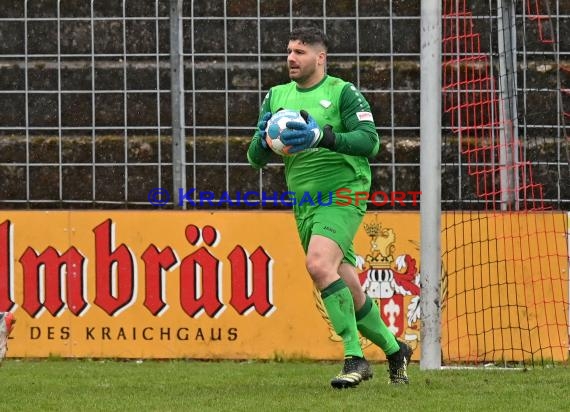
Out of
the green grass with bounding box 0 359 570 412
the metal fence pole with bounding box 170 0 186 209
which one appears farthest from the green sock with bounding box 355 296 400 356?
the metal fence pole with bounding box 170 0 186 209

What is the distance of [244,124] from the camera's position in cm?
1005

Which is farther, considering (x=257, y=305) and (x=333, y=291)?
(x=257, y=305)

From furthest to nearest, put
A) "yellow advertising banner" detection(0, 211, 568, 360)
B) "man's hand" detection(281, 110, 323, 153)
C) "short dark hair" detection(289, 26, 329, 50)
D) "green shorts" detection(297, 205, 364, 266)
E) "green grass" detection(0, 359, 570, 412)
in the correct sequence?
"yellow advertising banner" detection(0, 211, 568, 360), "short dark hair" detection(289, 26, 329, 50), "green shorts" detection(297, 205, 364, 266), "man's hand" detection(281, 110, 323, 153), "green grass" detection(0, 359, 570, 412)

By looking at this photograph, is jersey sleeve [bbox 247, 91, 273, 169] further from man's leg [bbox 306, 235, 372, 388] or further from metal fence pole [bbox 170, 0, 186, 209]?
metal fence pole [bbox 170, 0, 186, 209]

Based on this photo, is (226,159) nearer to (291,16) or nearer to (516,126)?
(291,16)

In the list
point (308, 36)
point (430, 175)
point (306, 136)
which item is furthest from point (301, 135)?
point (430, 175)

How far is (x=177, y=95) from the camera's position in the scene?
9.69 m

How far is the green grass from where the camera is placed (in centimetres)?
599

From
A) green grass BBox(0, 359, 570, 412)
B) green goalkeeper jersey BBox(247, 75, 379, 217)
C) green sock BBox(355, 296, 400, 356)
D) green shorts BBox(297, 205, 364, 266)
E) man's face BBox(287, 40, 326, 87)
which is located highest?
man's face BBox(287, 40, 326, 87)

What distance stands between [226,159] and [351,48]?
48.6 inches

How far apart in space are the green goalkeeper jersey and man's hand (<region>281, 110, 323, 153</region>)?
232 millimetres

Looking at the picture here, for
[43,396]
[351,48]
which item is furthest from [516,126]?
[43,396]

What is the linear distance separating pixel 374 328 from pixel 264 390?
2.17 feet

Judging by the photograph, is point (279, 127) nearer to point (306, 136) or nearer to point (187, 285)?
point (306, 136)
